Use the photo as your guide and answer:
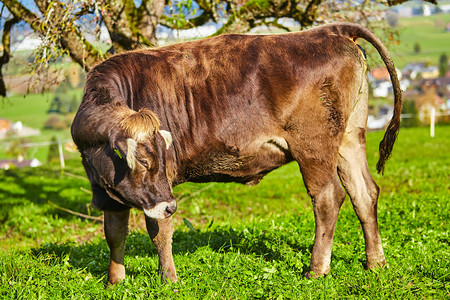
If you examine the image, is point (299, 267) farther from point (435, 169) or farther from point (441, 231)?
point (435, 169)

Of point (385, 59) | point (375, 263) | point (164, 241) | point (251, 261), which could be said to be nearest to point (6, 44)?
point (164, 241)

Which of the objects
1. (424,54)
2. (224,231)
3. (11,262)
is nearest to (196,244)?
(224,231)

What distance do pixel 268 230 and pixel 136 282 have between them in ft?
7.34

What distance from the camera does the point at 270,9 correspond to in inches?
316

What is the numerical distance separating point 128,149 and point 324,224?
7.21 feet

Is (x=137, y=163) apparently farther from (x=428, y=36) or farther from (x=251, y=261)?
(x=428, y=36)

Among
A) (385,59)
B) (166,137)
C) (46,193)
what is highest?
(385,59)

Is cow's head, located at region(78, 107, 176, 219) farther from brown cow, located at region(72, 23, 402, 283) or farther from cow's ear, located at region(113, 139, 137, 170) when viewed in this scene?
brown cow, located at region(72, 23, 402, 283)

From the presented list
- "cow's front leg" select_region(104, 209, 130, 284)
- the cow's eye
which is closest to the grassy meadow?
"cow's front leg" select_region(104, 209, 130, 284)

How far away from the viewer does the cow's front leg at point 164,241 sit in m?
4.71

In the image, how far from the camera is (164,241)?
15.5 feet

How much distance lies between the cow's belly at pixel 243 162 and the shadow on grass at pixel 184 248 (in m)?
0.96

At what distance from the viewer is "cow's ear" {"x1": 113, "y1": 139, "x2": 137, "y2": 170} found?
3910 millimetres

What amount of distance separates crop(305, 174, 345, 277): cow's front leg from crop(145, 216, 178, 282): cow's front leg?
1.42m
